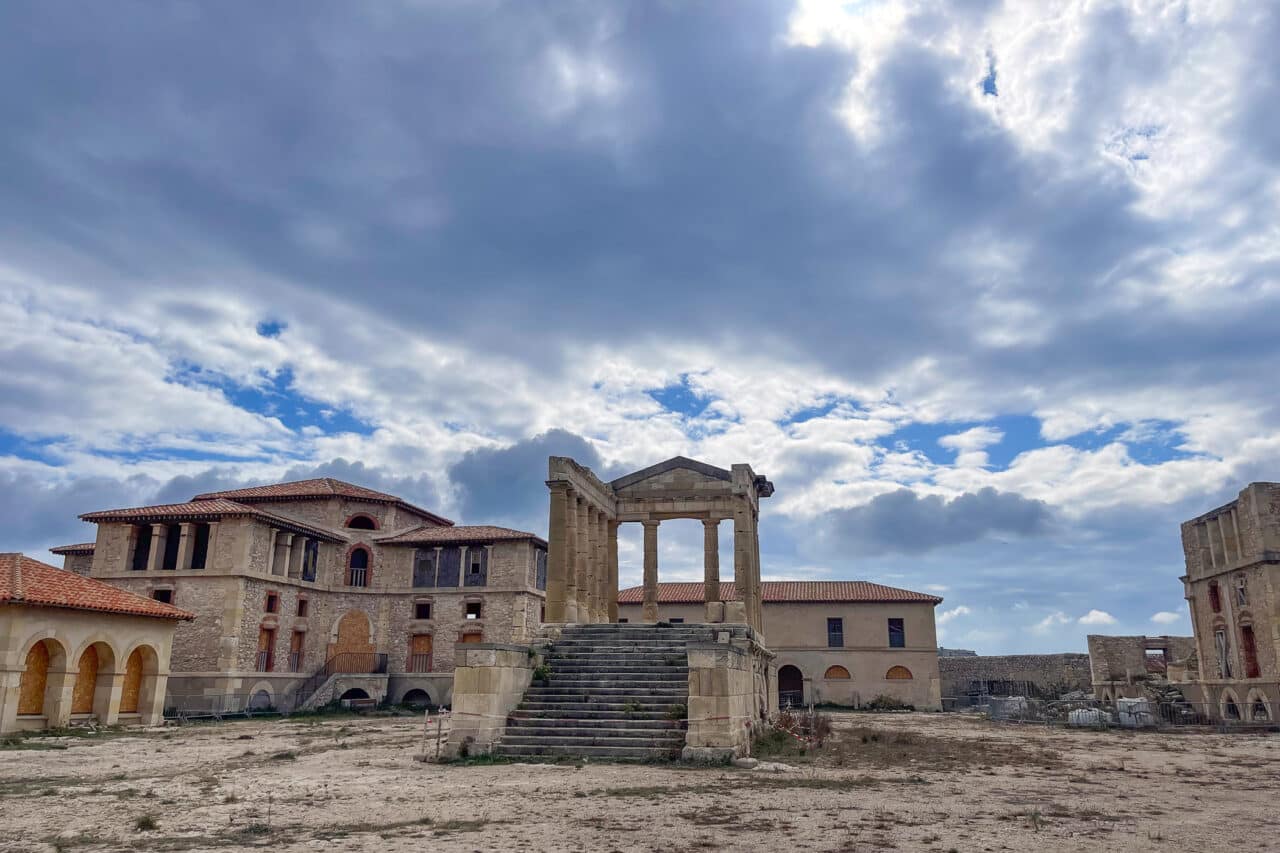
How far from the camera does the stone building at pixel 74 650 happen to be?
23.4m

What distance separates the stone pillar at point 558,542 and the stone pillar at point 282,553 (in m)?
19.5

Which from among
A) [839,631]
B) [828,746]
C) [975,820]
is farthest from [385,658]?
[975,820]

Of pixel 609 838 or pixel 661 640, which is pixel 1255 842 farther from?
pixel 661 640

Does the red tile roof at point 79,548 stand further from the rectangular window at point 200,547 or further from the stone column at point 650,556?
the stone column at point 650,556

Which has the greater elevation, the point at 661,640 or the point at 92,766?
the point at 661,640

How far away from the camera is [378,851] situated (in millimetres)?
8555

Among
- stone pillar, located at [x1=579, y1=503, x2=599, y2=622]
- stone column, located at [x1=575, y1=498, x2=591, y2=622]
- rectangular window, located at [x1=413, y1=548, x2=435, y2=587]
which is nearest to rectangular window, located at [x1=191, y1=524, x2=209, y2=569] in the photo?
rectangular window, located at [x1=413, y1=548, x2=435, y2=587]

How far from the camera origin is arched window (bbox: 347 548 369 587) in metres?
43.1

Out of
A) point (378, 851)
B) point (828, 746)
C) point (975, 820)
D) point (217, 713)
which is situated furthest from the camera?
point (217, 713)

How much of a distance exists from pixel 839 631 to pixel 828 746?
30.2 meters

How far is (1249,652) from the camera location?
32.5 metres

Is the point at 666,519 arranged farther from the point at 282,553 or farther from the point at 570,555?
the point at 282,553

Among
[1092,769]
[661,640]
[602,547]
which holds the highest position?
[602,547]

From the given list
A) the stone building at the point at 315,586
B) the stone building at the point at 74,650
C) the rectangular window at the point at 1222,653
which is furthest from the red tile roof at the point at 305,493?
the rectangular window at the point at 1222,653
